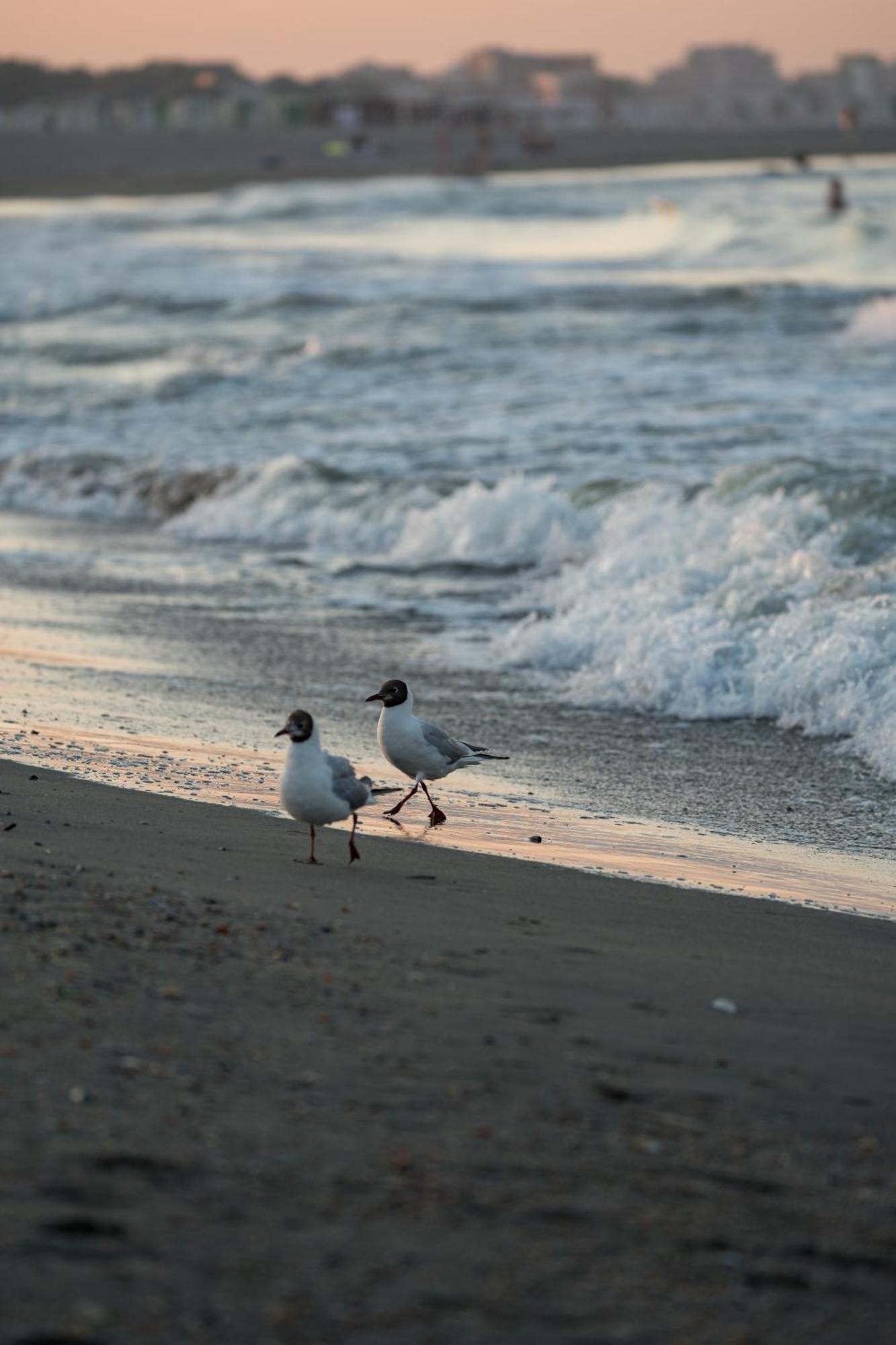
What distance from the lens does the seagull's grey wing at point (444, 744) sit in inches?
247

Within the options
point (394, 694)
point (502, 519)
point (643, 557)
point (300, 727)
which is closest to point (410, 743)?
point (394, 694)

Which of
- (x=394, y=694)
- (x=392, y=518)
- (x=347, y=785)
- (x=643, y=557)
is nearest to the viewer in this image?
(x=347, y=785)

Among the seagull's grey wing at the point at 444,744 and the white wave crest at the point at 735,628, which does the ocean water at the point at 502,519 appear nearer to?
the white wave crest at the point at 735,628

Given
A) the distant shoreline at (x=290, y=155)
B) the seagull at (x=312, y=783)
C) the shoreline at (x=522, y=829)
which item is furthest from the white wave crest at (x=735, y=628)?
the distant shoreline at (x=290, y=155)

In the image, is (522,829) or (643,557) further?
(643,557)

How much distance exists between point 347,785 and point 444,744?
0.83 meters

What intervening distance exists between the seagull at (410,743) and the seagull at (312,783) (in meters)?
0.58

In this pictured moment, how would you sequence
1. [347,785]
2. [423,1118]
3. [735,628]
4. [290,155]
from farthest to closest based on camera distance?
[290,155] < [735,628] < [347,785] < [423,1118]

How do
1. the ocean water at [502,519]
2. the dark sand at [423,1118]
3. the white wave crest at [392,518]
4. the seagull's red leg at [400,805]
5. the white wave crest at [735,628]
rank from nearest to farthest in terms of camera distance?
the dark sand at [423,1118], the seagull's red leg at [400,805], the ocean water at [502,519], the white wave crest at [735,628], the white wave crest at [392,518]

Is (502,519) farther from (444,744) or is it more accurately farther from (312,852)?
(312,852)

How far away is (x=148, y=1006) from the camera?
12.5 feet

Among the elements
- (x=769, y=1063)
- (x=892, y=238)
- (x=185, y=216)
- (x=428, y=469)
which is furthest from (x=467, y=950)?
(x=185, y=216)

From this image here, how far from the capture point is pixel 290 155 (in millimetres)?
118062

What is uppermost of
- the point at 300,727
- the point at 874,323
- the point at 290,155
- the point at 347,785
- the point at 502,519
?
the point at 290,155
